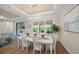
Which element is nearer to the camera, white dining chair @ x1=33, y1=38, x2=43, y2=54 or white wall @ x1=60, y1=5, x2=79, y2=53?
white wall @ x1=60, y1=5, x2=79, y2=53

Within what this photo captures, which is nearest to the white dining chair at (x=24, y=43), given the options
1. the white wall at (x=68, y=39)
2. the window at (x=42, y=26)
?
the window at (x=42, y=26)

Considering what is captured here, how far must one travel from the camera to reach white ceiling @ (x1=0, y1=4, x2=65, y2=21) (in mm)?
2209

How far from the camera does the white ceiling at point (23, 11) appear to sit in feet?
7.25

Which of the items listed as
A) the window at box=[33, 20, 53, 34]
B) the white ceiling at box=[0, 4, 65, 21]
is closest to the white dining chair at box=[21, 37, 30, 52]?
the window at box=[33, 20, 53, 34]

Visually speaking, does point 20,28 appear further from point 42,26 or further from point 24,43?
point 42,26

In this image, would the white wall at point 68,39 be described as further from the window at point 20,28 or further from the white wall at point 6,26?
the white wall at point 6,26

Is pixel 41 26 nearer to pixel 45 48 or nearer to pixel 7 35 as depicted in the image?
pixel 45 48

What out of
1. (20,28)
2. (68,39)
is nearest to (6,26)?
(20,28)

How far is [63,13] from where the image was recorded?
2459 mm

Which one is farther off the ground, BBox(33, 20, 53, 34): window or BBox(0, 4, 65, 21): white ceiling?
BBox(0, 4, 65, 21): white ceiling

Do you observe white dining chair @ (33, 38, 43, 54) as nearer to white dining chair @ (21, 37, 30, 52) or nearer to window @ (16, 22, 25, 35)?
white dining chair @ (21, 37, 30, 52)
